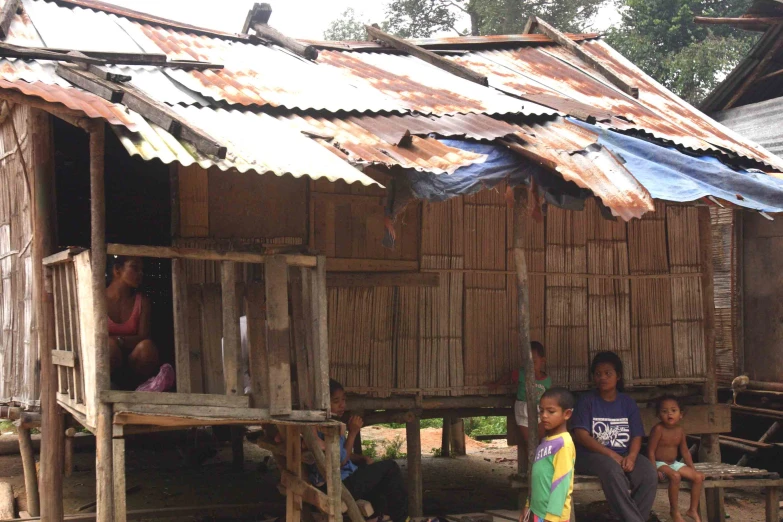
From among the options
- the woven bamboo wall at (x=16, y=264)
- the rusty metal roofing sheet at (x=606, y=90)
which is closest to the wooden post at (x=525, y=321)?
the rusty metal roofing sheet at (x=606, y=90)

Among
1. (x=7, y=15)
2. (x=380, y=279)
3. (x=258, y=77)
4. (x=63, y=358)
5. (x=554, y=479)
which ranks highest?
(x=7, y=15)

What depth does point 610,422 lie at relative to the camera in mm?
7090

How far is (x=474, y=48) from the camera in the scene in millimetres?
10070

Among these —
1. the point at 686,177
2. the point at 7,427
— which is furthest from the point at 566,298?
the point at 7,427

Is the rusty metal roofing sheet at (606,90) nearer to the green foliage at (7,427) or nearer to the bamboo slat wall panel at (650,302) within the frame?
the bamboo slat wall panel at (650,302)

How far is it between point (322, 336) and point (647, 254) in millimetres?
3903

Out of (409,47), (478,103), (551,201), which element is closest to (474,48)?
(409,47)

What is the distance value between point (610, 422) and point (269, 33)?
4.94 meters

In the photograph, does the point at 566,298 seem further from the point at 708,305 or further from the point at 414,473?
the point at 414,473

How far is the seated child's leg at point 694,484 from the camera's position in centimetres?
703

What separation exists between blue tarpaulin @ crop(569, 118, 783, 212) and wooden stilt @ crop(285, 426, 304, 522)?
3.06 metres

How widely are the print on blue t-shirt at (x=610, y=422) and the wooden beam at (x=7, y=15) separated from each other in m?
5.42

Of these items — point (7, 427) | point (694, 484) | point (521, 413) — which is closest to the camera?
point (694, 484)

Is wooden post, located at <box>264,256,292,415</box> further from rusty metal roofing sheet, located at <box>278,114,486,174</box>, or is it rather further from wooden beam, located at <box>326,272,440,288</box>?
wooden beam, located at <box>326,272,440,288</box>
